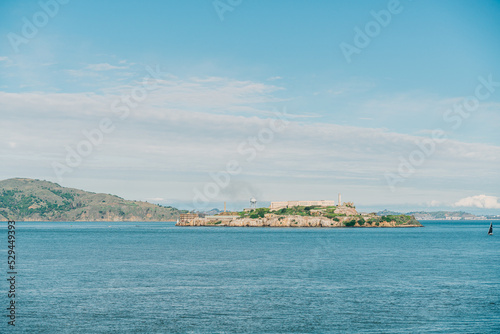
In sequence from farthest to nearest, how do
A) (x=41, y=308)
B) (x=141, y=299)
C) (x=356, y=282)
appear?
1. (x=356, y=282)
2. (x=141, y=299)
3. (x=41, y=308)

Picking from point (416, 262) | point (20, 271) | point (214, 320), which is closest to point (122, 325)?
point (214, 320)

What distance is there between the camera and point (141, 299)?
56.5 meters

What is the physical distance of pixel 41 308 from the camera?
51.4 metres

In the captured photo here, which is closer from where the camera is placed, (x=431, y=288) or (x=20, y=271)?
(x=431, y=288)

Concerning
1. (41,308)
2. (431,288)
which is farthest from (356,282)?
(41,308)

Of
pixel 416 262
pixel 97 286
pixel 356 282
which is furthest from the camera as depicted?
pixel 416 262

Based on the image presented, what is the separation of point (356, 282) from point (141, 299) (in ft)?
103

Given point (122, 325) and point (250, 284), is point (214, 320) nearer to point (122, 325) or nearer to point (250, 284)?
point (122, 325)

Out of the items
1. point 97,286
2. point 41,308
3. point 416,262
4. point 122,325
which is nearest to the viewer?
point 122,325

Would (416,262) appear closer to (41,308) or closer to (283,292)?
(283,292)

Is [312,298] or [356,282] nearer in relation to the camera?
[312,298]

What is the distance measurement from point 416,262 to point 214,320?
63500mm

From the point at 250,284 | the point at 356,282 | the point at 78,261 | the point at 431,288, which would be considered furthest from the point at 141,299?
the point at 78,261

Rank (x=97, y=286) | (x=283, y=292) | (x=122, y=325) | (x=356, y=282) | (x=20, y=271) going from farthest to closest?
(x=20, y=271)
(x=356, y=282)
(x=97, y=286)
(x=283, y=292)
(x=122, y=325)
